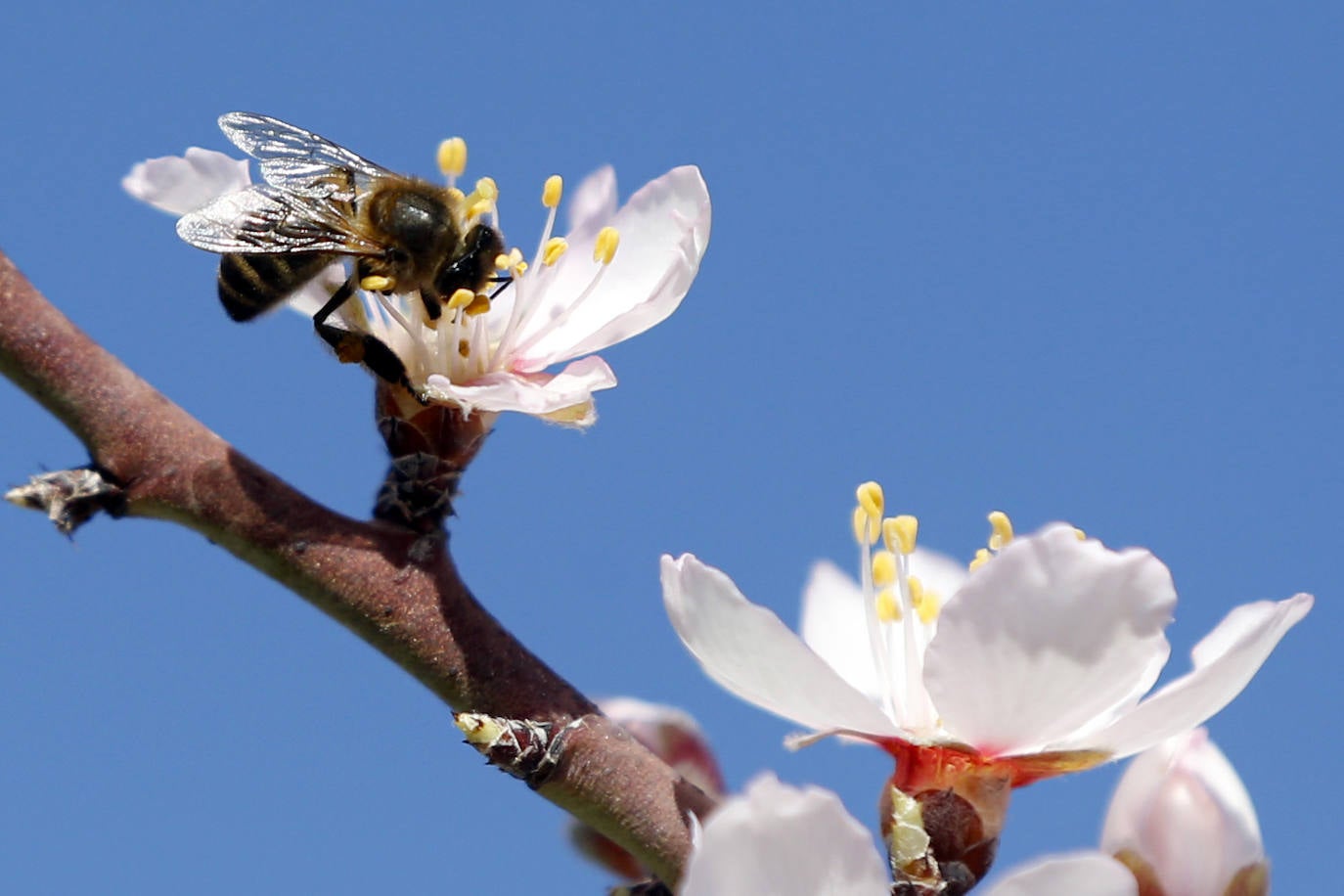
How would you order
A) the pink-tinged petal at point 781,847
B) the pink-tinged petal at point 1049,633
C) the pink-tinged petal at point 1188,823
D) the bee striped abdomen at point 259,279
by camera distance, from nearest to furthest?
the pink-tinged petal at point 781,847 < the pink-tinged petal at point 1049,633 < the pink-tinged petal at point 1188,823 < the bee striped abdomen at point 259,279

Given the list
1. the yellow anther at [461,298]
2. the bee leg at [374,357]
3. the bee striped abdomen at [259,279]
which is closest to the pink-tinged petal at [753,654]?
the bee leg at [374,357]

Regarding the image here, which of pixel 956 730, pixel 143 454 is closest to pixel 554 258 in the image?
pixel 143 454

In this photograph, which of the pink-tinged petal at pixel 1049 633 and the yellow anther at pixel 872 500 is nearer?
the pink-tinged petal at pixel 1049 633

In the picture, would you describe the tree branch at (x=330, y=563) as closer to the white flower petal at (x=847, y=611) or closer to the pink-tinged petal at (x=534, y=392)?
the pink-tinged petal at (x=534, y=392)

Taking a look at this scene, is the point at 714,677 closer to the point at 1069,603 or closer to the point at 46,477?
the point at 1069,603

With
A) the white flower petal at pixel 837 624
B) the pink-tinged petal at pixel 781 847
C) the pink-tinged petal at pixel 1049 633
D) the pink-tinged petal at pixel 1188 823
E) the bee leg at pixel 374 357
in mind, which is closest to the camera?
Result: the pink-tinged petal at pixel 781 847

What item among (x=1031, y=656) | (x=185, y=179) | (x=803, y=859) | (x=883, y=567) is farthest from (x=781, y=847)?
(x=185, y=179)
